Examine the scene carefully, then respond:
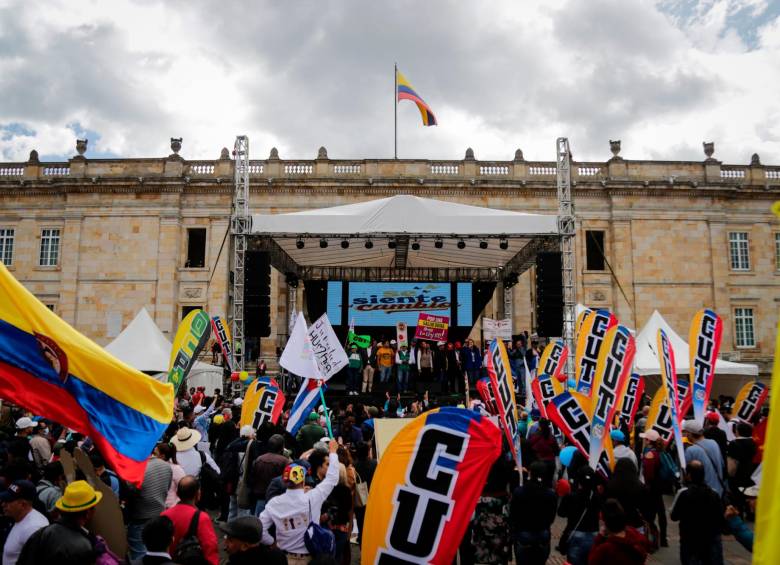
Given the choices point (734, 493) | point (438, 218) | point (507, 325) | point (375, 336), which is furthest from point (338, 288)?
point (734, 493)

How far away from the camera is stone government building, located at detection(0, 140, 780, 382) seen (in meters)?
27.5

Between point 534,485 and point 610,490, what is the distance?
651 mm

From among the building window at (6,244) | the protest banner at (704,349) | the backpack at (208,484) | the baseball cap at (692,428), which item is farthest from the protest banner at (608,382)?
the building window at (6,244)

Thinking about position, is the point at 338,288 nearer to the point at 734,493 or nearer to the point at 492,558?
the point at 734,493

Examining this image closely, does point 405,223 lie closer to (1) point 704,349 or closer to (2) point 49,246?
(1) point 704,349

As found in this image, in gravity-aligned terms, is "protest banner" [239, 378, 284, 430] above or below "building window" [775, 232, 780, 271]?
below

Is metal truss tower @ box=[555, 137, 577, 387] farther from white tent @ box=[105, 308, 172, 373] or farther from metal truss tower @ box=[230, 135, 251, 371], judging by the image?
white tent @ box=[105, 308, 172, 373]

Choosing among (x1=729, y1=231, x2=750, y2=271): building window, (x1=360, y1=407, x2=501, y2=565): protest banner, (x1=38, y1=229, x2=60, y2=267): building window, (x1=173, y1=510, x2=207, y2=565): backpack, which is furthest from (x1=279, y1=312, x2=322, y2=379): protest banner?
(x1=729, y1=231, x2=750, y2=271): building window

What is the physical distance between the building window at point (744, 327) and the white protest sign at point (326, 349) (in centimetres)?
2344

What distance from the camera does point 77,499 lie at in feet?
13.0

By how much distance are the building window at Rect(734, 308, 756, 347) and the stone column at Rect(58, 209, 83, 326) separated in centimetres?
2949

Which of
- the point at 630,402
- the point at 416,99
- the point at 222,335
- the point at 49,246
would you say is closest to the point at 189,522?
the point at 630,402

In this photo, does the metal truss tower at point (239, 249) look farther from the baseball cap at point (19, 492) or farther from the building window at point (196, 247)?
the building window at point (196, 247)

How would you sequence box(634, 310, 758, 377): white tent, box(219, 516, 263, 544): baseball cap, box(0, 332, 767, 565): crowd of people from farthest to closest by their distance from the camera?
box(634, 310, 758, 377): white tent < box(0, 332, 767, 565): crowd of people < box(219, 516, 263, 544): baseball cap
